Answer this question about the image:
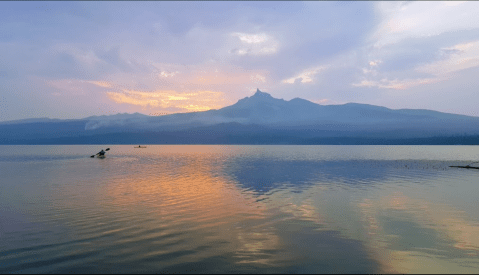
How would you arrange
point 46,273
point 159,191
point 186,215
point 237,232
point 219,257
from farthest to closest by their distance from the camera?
point 159,191, point 186,215, point 237,232, point 219,257, point 46,273

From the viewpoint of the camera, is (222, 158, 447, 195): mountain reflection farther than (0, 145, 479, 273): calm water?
Yes

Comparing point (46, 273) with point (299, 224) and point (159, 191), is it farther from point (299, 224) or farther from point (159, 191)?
point (159, 191)

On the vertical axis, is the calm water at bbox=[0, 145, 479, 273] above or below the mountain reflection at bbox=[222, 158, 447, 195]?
above

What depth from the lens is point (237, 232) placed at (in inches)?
827

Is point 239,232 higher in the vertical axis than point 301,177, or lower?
higher

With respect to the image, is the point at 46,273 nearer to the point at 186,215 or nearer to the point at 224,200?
the point at 186,215

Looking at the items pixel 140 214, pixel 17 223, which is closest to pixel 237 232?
pixel 140 214

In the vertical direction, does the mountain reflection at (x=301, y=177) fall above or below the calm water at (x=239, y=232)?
below

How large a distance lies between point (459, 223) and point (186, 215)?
21.9 metres

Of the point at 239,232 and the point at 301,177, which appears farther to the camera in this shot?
the point at 301,177

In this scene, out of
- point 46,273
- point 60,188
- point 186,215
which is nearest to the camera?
point 46,273

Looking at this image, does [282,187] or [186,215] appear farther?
[282,187]

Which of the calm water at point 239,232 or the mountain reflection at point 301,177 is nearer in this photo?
the calm water at point 239,232

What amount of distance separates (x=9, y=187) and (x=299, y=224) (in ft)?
144
